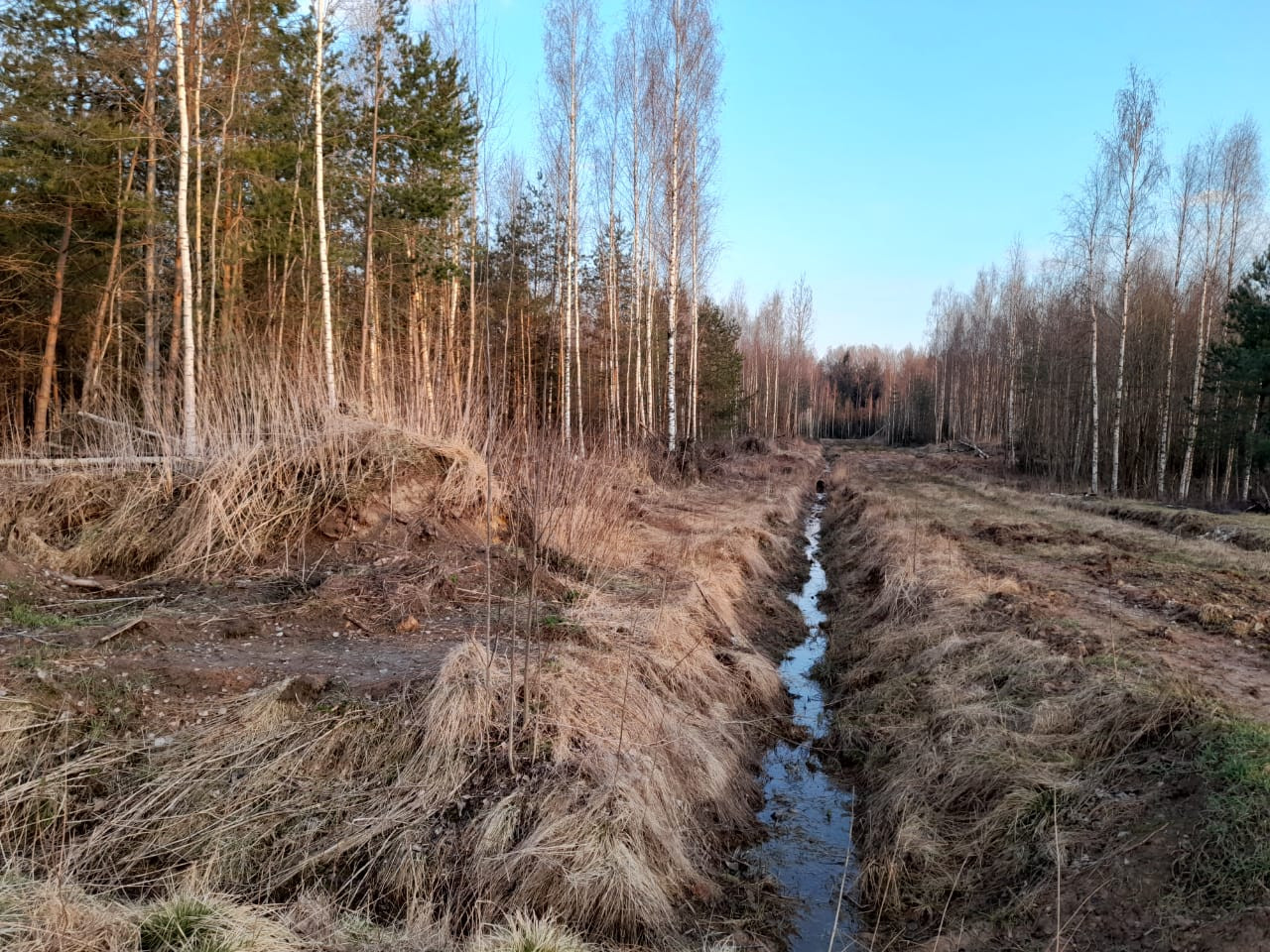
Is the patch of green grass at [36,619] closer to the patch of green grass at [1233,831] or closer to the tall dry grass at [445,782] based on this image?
the tall dry grass at [445,782]

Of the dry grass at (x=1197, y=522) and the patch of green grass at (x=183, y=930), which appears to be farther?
the dry grass at (x=1197, y=522)

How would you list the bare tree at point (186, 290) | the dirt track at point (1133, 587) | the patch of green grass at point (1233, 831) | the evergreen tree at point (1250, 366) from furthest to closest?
the evergreen tree at point (1250, 366)
the bare tree at point (186, 290)
the dirt track at point (1133, 587)
the patch of green grass at point (1233, 831)

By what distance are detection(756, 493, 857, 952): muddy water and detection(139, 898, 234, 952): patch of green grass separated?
2.46 metres

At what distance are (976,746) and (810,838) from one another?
53.9 inches

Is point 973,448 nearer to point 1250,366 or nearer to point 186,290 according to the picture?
point 1250,366

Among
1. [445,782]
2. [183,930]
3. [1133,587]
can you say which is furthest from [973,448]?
[183,930]

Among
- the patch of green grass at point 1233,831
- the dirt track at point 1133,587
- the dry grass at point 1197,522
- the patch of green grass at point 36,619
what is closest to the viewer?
the patch of green grass at point 1233,831

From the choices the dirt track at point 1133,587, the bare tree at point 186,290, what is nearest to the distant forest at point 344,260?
the bare tree at point 186,290

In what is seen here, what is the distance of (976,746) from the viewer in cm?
505

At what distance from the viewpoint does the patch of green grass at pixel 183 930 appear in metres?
2.49

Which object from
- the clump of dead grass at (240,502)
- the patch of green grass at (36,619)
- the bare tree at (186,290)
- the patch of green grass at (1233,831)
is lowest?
the patch of green grass at (1233,831)

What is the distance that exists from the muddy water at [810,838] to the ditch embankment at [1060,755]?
0.19 meters

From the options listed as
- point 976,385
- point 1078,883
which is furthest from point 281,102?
point 976,385

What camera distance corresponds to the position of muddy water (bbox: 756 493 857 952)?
4035mm
